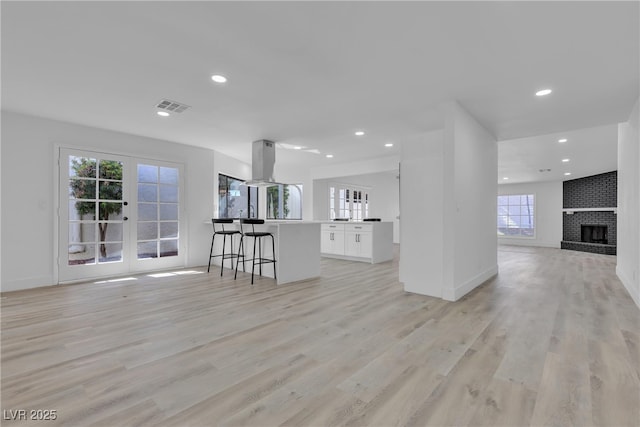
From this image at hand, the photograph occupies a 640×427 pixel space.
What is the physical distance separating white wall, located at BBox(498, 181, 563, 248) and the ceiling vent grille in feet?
39.6

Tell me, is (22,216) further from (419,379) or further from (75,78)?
(419,379)

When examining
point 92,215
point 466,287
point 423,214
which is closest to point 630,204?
point 466,287

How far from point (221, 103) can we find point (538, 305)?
4425 millimetres

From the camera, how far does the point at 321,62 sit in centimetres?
270

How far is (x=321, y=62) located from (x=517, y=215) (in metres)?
11.9

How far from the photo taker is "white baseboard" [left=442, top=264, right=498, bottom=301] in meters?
3.62

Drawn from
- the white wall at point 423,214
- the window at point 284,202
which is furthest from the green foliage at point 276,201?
the white wall at point 423,214

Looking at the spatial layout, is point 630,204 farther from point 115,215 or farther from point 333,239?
point 115,215

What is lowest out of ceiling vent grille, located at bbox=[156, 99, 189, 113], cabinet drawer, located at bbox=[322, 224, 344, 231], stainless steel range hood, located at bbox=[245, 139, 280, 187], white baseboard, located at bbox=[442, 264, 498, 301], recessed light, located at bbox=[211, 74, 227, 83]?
white baseboard, located at bbox=[442, 264, 498, 301]

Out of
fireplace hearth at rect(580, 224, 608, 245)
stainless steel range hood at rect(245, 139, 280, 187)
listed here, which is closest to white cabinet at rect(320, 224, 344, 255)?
stainless steel range hood at rect(245, 139, 280, 187)

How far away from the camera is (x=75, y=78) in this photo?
3.00 metres

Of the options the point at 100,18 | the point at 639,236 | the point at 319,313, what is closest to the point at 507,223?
the point at 639,236

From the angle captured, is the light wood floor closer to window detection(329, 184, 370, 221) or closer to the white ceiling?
the white ceiling

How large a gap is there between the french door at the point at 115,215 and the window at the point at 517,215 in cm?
1178
